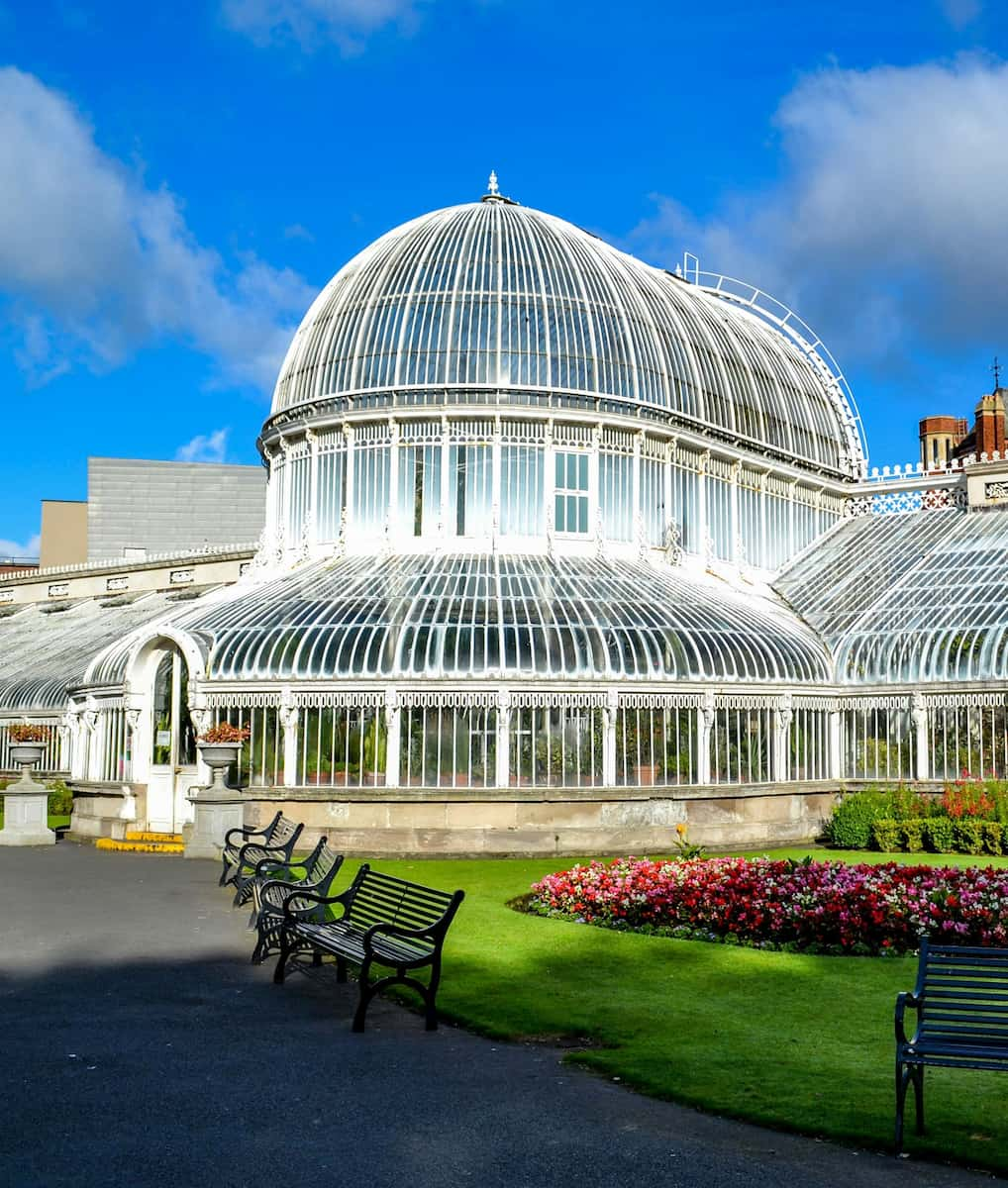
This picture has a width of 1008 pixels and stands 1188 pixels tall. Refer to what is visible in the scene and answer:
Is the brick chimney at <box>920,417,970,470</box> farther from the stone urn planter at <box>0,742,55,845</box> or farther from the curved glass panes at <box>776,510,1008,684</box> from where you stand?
the stone urn planter at <box>0,742,55,845</box>

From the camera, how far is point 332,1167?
8039 millimetres

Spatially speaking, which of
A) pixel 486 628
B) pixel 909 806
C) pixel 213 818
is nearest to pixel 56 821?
pixel 213 818

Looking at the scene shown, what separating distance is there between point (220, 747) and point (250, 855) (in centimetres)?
407

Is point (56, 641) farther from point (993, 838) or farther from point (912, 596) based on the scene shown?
point (993, 838)

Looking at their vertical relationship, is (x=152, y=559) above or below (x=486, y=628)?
above

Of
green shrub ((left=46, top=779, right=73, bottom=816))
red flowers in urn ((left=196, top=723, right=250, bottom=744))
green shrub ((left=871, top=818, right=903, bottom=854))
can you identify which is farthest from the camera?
green shrub ((left=46, top=779, right=73, bottom=816))

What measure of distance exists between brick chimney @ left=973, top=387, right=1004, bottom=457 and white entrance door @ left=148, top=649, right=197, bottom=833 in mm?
31401

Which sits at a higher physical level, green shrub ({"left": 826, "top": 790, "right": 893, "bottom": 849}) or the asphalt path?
green shrub ({"left": 826, "top": 790, "right": 893, "bottom": 849})

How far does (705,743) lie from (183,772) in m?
11.1

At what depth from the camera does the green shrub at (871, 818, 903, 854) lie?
2731 centimetres

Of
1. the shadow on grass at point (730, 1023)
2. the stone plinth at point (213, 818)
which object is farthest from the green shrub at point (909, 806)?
the stone plinth at point (213, 818)

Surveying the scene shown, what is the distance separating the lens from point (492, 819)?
26.4 m

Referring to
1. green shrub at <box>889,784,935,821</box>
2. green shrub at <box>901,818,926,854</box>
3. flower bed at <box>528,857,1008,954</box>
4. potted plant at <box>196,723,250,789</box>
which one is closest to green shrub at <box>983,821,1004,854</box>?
green shrub at <box>901,818,926,854</box>

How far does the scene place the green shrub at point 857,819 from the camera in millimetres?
27891
